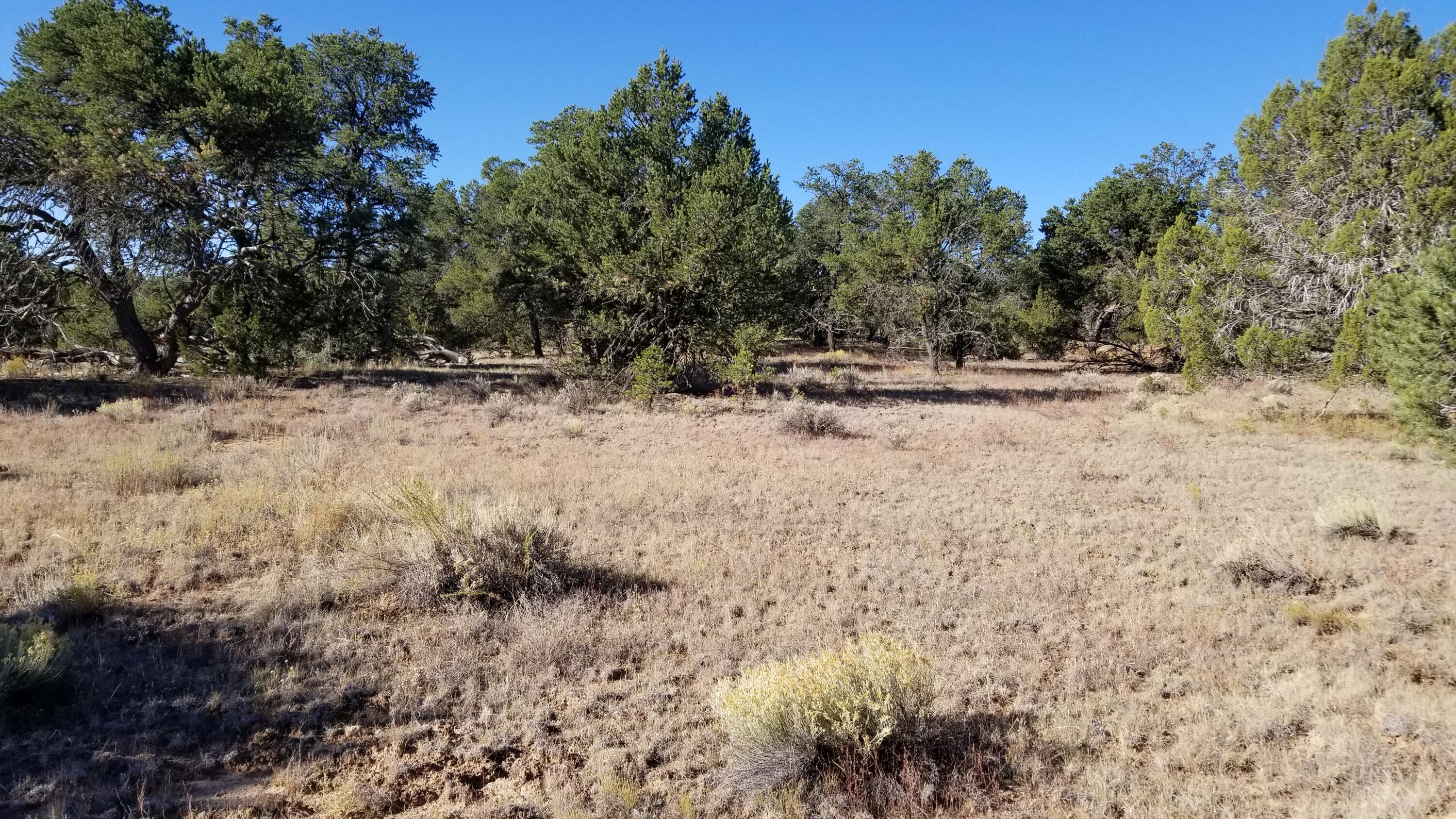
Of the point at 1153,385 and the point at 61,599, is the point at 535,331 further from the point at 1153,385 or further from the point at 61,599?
the point at 61,599

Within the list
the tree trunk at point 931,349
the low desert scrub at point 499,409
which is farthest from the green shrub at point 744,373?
the tree trunk at point 931,349

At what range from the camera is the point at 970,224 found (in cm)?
2334

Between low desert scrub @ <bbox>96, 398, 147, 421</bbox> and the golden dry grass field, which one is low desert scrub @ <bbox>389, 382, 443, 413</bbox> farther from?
low desert scrub @ <bbox>96, 398, 147, 421</bbox>

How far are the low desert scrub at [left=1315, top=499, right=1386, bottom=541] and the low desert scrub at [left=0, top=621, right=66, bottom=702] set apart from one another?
1049 centimetres

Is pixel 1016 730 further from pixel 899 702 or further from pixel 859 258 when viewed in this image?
pixel 859 258

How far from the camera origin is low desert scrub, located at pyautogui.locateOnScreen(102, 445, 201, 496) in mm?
7457

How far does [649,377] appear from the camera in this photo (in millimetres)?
16781

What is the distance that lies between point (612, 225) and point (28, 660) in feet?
51.0

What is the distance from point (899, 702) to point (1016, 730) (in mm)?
790

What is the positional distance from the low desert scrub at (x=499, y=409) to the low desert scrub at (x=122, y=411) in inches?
235

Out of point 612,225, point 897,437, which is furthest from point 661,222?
point 897,437

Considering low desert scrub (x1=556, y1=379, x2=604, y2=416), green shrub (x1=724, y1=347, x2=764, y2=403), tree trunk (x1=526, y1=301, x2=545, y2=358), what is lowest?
low desert scrub (x1=556, y1=379, x2=604, y2=416)

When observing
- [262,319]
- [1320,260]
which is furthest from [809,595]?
[262,319]

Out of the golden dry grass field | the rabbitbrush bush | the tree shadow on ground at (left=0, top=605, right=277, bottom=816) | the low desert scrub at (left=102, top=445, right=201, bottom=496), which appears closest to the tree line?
the golden dry grass field
